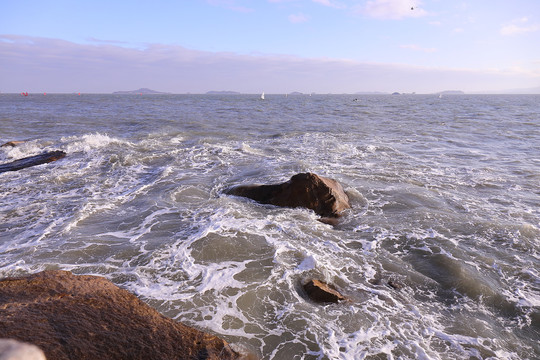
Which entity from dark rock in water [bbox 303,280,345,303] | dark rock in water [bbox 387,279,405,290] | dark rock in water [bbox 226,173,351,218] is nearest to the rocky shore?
dark rock in water [bbox 303,280,345,303]

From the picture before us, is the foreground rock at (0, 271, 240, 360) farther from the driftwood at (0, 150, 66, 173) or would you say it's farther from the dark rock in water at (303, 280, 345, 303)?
the driftwood at (0, 150, 66, 173)

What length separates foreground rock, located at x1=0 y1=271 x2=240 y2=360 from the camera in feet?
7.86

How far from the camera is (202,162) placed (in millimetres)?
11102

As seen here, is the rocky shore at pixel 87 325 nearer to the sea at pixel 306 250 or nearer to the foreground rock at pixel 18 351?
the foreground rock at pixel 18 351

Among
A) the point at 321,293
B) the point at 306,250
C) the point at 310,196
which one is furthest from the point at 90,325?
the point at 310,196

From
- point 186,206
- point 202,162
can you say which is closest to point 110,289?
point 186,206

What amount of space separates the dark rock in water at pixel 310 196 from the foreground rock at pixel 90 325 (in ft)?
13.4

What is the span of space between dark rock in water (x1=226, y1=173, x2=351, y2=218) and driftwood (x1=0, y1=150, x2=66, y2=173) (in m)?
7.95

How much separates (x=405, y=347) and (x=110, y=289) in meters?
2.98

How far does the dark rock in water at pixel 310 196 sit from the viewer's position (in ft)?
21.6

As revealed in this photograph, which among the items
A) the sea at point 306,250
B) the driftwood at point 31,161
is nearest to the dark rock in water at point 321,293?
the sea at point 306,250

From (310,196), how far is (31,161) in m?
9.42

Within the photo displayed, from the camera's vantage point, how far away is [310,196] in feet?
21.7

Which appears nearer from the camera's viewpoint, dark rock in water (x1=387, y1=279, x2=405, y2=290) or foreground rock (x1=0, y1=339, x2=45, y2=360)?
foreground rock (x1=0, y1=339, x2=45, y2=360)
